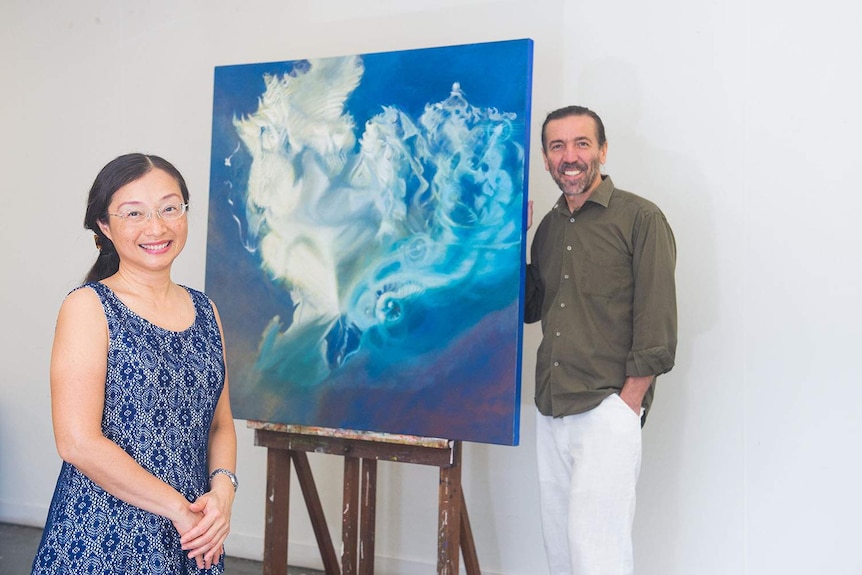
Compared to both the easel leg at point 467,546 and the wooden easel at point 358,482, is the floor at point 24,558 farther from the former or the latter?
the easel leg at point 467,546

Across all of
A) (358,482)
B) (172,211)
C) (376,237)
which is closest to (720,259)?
(376,237)

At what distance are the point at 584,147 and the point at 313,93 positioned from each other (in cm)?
96

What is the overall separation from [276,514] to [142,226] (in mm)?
1489

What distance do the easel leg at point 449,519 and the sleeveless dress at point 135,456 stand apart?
3.57ft

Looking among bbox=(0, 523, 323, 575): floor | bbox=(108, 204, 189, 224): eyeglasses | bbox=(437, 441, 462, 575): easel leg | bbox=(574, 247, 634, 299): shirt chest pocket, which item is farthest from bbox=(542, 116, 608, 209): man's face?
bbox=(0, 523, 323, 575): floor

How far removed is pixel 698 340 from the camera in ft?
9.91

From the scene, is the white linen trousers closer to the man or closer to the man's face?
the man

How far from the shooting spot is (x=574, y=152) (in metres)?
2.56

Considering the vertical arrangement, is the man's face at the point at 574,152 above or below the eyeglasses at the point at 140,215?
above

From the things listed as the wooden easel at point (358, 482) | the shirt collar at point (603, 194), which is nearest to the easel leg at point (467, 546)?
the wooden easel at point (358, 482)

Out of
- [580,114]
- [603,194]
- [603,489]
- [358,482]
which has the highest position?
[580,114]

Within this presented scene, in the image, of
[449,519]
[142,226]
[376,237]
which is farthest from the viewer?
[376,237]

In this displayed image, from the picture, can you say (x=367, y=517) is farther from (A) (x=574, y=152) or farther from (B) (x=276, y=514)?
(A) (x=574, y=152)

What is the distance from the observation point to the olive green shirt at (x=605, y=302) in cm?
244
